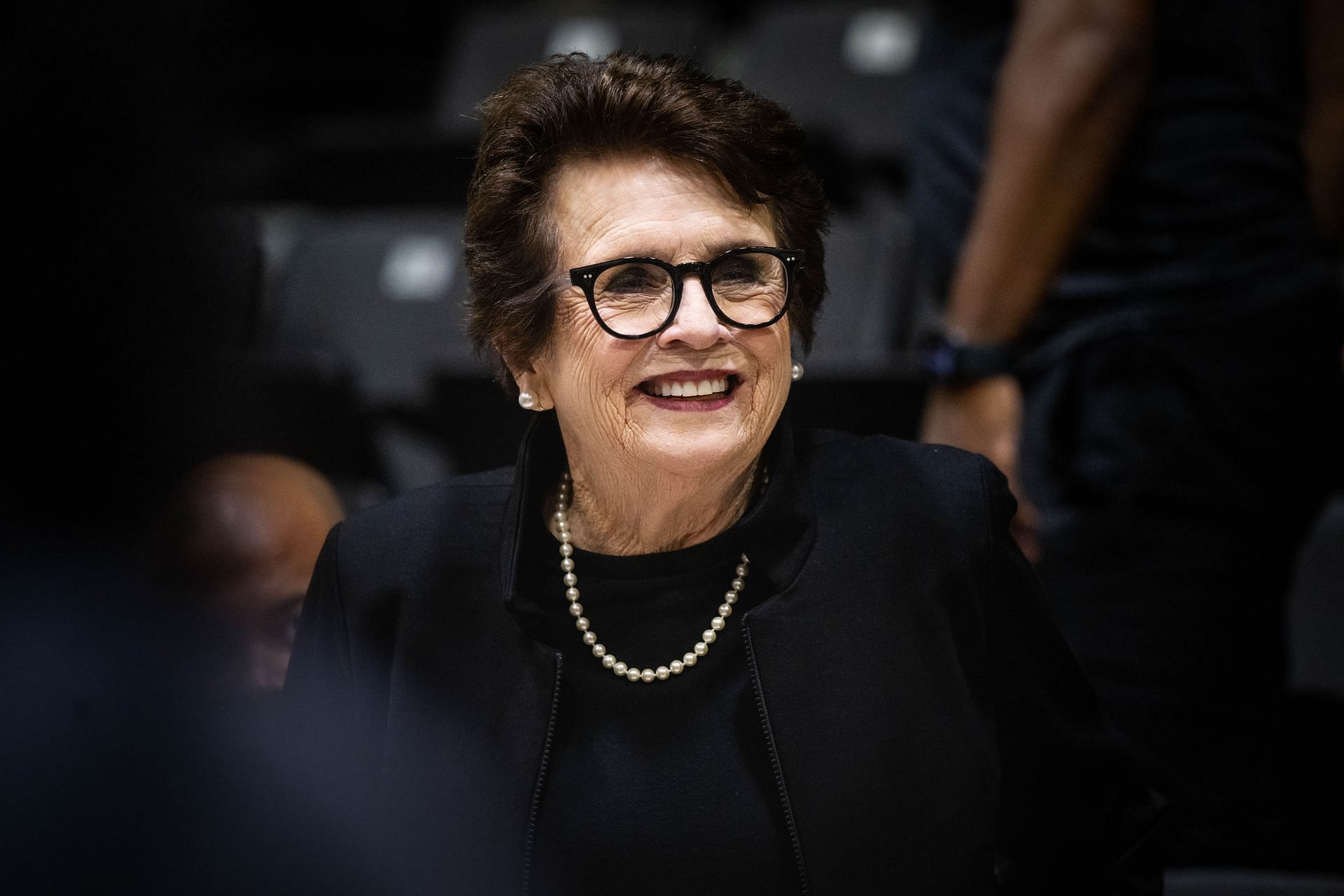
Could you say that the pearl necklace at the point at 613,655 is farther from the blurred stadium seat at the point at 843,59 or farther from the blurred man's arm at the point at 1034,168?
the blurred stadium seat at the point at 843,59

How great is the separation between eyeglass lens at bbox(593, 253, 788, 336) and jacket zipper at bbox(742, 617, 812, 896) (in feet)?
0.81

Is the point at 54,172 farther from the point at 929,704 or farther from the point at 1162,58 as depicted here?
the point at 1162,58

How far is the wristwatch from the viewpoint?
1443 mm

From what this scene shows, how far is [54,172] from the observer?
3.18ft

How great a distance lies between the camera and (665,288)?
95 centimetres

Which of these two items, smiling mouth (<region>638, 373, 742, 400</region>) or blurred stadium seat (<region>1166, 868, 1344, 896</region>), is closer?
smiling mouth (<region>638, 373, 742, 400</region>)

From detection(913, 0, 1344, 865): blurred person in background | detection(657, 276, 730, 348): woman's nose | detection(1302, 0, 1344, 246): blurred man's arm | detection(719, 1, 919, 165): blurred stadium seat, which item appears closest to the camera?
detection(657, 276, 730, 348): woman's nose

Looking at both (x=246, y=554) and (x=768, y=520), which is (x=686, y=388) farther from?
(x=246, y=554)

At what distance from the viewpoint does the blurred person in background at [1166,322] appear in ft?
4.54

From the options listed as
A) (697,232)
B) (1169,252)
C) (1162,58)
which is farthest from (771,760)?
(1162,58)

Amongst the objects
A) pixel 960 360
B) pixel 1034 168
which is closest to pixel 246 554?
pixel 960 360

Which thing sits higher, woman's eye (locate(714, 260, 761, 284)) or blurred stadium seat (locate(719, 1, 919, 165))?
blurred stadium seat (locate(719, 1, 919, 165))

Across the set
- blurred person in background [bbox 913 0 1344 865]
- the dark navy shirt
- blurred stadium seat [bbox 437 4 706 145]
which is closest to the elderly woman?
blurred person in background [bbox 913 0 1344 865]

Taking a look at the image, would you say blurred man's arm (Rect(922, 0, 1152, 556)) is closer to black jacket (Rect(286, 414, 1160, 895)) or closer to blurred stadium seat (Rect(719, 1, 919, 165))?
black jacket (Rect(286, 414, 1160, 895))
